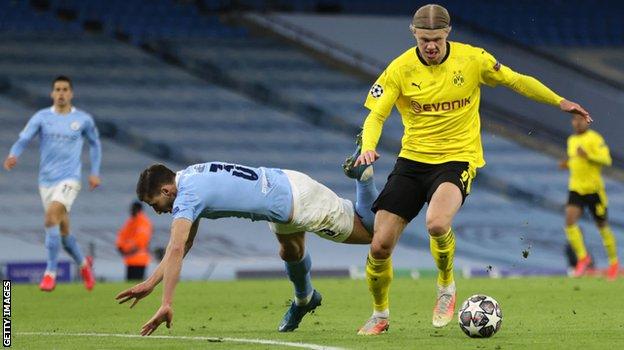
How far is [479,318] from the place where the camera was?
28.8 ft

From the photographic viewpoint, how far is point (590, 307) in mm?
12211

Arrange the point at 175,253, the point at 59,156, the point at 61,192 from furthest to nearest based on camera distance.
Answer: the point at 59,156 → the point at 61,192 → the point at 175,253

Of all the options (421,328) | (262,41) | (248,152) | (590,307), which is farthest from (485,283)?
(262,41)

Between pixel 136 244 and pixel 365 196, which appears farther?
pixel 136 244

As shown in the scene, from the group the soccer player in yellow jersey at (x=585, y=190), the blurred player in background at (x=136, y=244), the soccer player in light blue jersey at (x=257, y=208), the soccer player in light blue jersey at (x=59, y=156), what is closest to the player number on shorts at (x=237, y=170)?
the soccer player in light blue jersey at (x=257, y=208)

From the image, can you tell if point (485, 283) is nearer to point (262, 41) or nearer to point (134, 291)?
point (134, 291)

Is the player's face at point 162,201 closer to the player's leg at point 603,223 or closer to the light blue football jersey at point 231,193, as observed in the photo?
the light blue football jersey at point 231,193

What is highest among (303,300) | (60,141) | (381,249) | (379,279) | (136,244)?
(381,249)

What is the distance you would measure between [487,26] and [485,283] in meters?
13.2

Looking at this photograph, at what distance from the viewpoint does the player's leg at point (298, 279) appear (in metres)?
9.82

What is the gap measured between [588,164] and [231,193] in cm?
1151

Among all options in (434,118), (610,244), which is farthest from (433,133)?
(610,244)

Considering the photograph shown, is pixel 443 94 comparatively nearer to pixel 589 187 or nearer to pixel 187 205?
pixel 187 205
